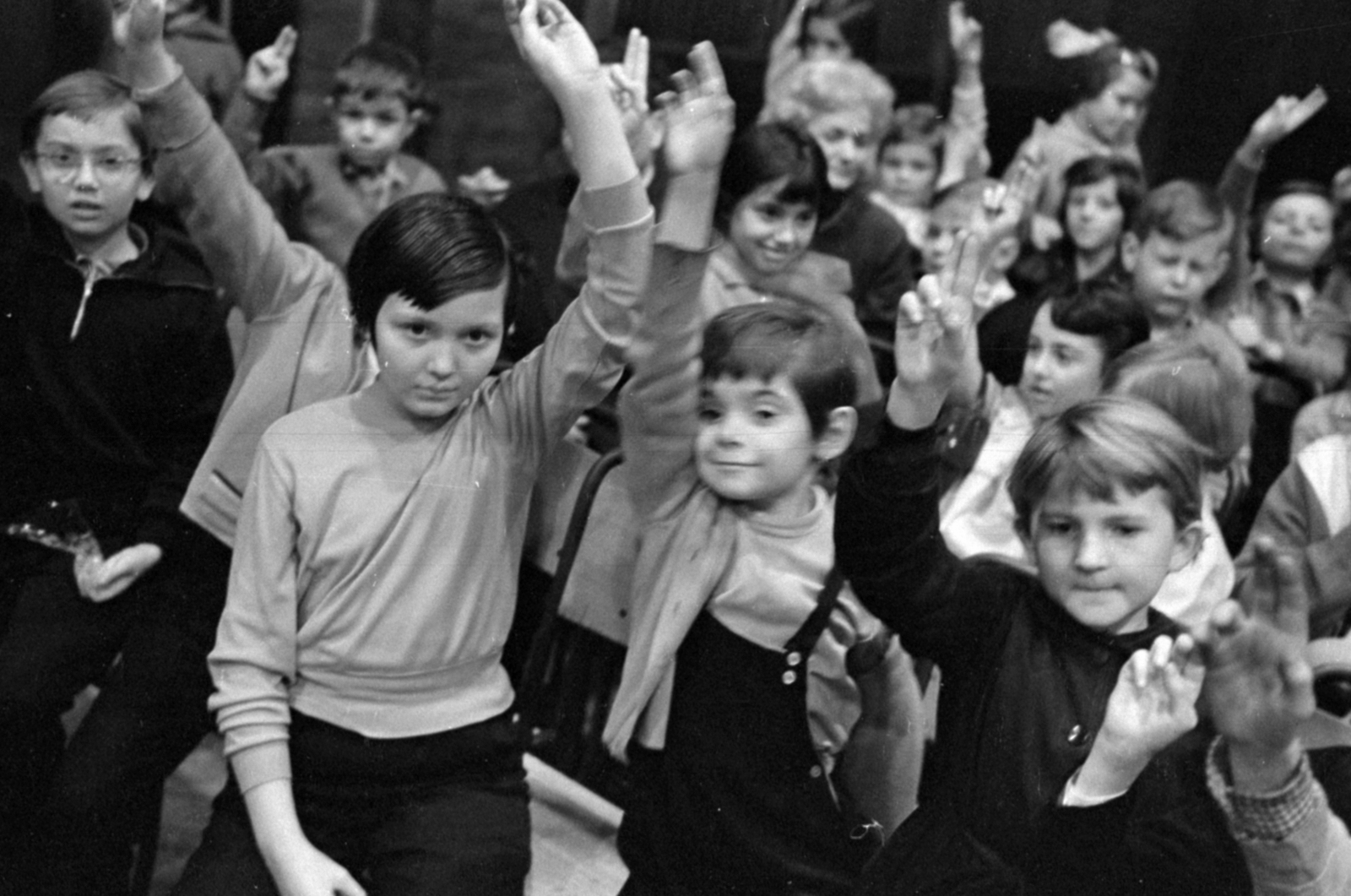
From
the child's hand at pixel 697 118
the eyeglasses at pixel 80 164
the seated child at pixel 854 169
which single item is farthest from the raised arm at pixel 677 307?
the eyeglasses at pixel 80 164

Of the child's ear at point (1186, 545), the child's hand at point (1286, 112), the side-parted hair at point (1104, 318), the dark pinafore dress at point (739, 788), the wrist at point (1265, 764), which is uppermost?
the child's hand at point (1286, 112)

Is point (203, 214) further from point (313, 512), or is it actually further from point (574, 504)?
point (574, 504)

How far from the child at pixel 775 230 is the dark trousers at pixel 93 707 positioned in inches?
24.3

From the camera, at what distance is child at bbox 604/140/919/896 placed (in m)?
1.87

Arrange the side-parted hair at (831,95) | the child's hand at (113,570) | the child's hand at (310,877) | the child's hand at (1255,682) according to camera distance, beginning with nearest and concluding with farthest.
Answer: the child's hand at (1255,682) < the child's hand at (310,877) < the child's hand at (113,570) < the side-parted hair at (831,95)

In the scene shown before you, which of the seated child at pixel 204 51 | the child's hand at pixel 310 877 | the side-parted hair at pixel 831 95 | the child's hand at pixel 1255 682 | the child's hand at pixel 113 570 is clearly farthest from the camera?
the side-parted hair at pixel 831 95

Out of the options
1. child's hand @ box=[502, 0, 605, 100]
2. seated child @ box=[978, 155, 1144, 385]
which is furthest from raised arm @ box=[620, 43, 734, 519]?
seated child @ box=[978, 155, 1144, 385]

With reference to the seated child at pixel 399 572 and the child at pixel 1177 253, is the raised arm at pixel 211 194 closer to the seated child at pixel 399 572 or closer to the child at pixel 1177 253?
the seated child at pixel 399 572

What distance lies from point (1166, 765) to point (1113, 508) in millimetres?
253

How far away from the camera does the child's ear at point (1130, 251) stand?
2.25 m

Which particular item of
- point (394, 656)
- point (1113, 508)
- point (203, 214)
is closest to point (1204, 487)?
point (1113, 508)

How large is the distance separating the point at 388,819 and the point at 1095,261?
1052 mm

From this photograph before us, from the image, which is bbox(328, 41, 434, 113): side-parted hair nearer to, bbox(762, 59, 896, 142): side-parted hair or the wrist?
bbox(762, 59, 896, 142): side-parted hair

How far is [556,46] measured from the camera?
5.85ft
